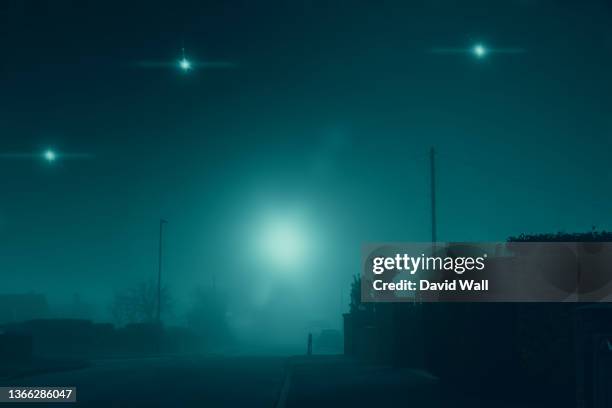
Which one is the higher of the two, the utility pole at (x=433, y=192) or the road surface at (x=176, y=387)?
the utility pole at (x=433, y=192)

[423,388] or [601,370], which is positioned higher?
[601,370]

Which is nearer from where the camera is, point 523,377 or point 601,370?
point 601,370

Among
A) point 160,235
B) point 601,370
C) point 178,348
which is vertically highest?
point 160,235

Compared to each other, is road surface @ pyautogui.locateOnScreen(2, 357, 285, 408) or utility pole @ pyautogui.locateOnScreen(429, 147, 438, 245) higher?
utility pole @ pyautogui.locateOnScreen(429, 147, 438, 245)

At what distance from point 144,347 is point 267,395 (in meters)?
46.8

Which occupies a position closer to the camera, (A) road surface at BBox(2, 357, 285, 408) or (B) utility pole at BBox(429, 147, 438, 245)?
(A) road surface at BBox(2, 357, 285, 408)

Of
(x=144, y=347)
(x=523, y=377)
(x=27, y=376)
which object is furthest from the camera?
(x=144, y=347)

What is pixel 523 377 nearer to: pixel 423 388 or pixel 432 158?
pixel 423 388

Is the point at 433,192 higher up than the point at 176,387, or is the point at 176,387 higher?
the point at 433,192

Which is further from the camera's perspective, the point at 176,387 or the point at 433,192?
the point at 433,192

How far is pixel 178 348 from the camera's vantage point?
6931 centimetres

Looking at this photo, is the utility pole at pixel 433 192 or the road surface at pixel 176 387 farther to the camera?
the utility pole at pixel 433 192

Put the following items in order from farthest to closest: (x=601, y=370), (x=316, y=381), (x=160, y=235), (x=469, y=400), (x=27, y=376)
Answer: (x=160, y=235) < (x=27, y=376) < (x=316, y=381) < (x=469, y=400) < (x=601, y=370)

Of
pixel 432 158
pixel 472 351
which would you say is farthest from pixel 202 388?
pixel 432 158
